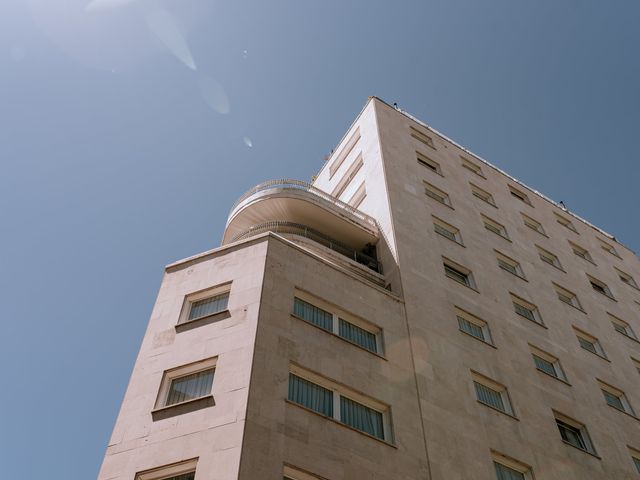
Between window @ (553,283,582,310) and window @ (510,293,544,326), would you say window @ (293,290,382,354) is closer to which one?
window @ (510,293,544,326)

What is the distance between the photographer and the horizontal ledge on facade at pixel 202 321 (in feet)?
62.2

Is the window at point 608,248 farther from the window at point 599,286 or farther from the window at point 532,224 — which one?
the window at point 532,224

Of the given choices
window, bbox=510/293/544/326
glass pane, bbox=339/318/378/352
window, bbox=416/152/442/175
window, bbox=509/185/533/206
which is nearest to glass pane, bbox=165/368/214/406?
glass pane, bbox=339/318/378/352

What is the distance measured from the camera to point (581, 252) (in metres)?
38.8

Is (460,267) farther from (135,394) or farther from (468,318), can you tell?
(135,394)

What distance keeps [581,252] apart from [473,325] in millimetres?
17316

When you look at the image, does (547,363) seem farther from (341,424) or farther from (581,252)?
(581,252)

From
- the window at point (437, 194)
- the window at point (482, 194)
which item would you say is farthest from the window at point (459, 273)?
the window at point (482, 194)

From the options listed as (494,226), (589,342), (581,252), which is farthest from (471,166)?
(589,342)

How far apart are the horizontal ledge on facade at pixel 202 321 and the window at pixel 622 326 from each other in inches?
890

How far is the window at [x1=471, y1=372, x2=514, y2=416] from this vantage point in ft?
70.4

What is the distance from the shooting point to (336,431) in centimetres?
1638

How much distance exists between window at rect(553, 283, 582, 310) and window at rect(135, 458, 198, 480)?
2256 centimetres

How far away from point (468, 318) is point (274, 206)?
903 cm
